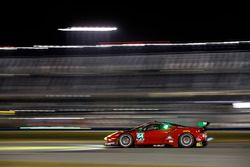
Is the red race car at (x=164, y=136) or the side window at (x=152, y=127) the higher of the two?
the side window at (x=152, y=127)

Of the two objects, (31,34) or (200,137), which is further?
(31,34)

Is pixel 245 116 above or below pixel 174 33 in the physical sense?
below

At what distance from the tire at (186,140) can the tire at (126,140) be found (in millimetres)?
1456

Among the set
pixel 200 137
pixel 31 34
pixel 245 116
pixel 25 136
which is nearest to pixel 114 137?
pixel 200 137

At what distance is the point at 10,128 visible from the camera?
2184 cm

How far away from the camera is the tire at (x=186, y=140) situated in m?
14.0

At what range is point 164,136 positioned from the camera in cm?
1434

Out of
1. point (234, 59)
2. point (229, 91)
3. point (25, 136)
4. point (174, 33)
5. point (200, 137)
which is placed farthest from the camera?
point (234, 59)

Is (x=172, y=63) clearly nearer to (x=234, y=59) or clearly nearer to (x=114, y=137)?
(x=234, y=59)

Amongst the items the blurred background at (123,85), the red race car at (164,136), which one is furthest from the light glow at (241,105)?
the red race car at (164,136)

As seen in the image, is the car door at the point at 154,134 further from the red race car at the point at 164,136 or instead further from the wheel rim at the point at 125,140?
the wheel rim at the point at 125,140

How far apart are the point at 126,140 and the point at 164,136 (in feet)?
3.78

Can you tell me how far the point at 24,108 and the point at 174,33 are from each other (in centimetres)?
822

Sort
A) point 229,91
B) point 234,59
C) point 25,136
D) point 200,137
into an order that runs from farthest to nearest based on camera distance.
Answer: point 234,59
point 229,91
point 25,136
point 200,137
